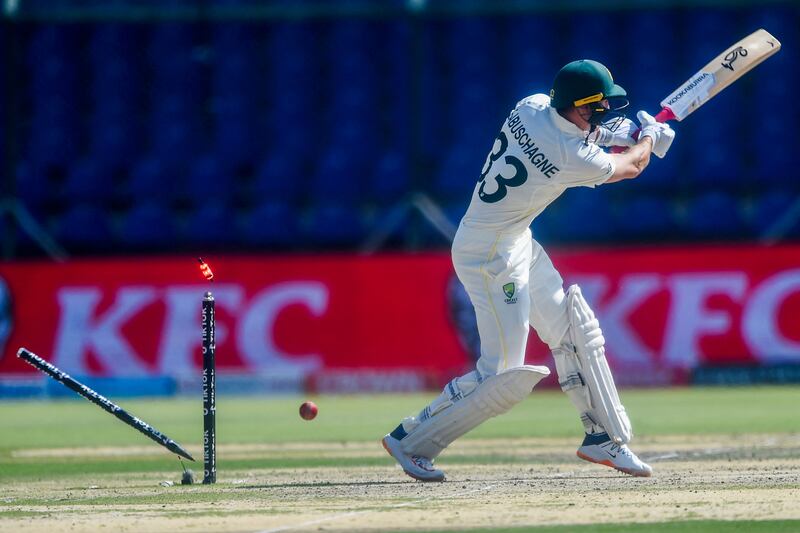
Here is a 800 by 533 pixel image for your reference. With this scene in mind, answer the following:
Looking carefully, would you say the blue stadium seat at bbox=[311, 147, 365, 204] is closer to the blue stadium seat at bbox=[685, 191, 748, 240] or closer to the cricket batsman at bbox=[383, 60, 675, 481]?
the blue stadium seat at bbox=[685, 191, 748, 240]

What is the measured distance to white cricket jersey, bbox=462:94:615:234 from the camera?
20.9 feet

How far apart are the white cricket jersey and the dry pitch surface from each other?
1185 mm

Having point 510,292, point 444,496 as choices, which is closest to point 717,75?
point 510,292

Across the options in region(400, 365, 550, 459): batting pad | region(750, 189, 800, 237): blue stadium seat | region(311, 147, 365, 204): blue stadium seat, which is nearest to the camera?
region(400, 365, 550, 459): batting pad

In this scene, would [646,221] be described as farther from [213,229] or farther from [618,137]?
[618,137]

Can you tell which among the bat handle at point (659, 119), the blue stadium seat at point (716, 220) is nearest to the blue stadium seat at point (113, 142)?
the blue stadium seat at point (716, 220)

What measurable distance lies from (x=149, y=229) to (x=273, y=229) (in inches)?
50.9

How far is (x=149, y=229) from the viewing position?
1515cm

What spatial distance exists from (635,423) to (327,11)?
23.7 feet

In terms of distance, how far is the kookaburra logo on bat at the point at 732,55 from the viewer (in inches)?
288

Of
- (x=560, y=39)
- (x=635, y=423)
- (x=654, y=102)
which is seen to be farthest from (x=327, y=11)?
(x=635, y=423)

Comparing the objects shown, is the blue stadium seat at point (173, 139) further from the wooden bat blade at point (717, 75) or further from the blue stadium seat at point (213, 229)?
the wooden bat blade at point (717, 75)

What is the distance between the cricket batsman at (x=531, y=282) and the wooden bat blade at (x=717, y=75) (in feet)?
1.71

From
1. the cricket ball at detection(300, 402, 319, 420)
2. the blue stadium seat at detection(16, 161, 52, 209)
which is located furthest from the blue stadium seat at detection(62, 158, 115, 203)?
the cricket ball at detection(300, 402, 319, 420)
